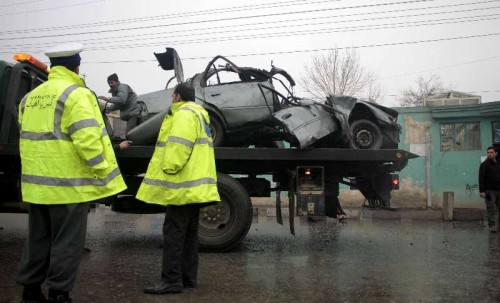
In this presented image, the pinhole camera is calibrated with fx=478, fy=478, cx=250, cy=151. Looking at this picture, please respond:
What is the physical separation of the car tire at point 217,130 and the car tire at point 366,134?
1.75 meters

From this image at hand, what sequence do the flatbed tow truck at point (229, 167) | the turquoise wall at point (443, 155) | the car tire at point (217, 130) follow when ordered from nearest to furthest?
the flatbed tow truck at point (229, 167) → the car tire at point (217, 130) → the turquoise wall at point (443, 155)

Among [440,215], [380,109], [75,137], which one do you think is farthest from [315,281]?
[440,215]

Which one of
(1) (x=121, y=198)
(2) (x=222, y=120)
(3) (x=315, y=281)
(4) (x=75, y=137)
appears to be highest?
(2) (x=222, y=120)

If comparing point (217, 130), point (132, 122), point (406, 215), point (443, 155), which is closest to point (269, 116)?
point (217, 130)

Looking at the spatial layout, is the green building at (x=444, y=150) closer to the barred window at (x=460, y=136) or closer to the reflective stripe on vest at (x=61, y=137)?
the barred window at (x=460, y=136)

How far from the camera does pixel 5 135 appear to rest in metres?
5.76

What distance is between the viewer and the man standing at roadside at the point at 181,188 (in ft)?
12.6

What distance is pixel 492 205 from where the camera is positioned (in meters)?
9.23

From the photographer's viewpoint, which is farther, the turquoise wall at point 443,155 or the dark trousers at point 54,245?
the turquoise wall at point 443,155

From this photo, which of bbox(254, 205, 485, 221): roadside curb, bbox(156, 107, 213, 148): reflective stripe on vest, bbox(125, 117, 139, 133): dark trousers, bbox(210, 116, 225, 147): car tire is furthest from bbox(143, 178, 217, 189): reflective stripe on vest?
bbox(254, 205, 485, 221): roadside curb

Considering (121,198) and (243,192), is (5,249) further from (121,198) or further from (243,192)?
(243,192)

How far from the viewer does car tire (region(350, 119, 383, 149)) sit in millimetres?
6391

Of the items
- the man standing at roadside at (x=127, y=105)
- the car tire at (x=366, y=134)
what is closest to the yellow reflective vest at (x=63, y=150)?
the man standing at roadside at (x=127, y=105)

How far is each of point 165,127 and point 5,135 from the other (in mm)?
2701
